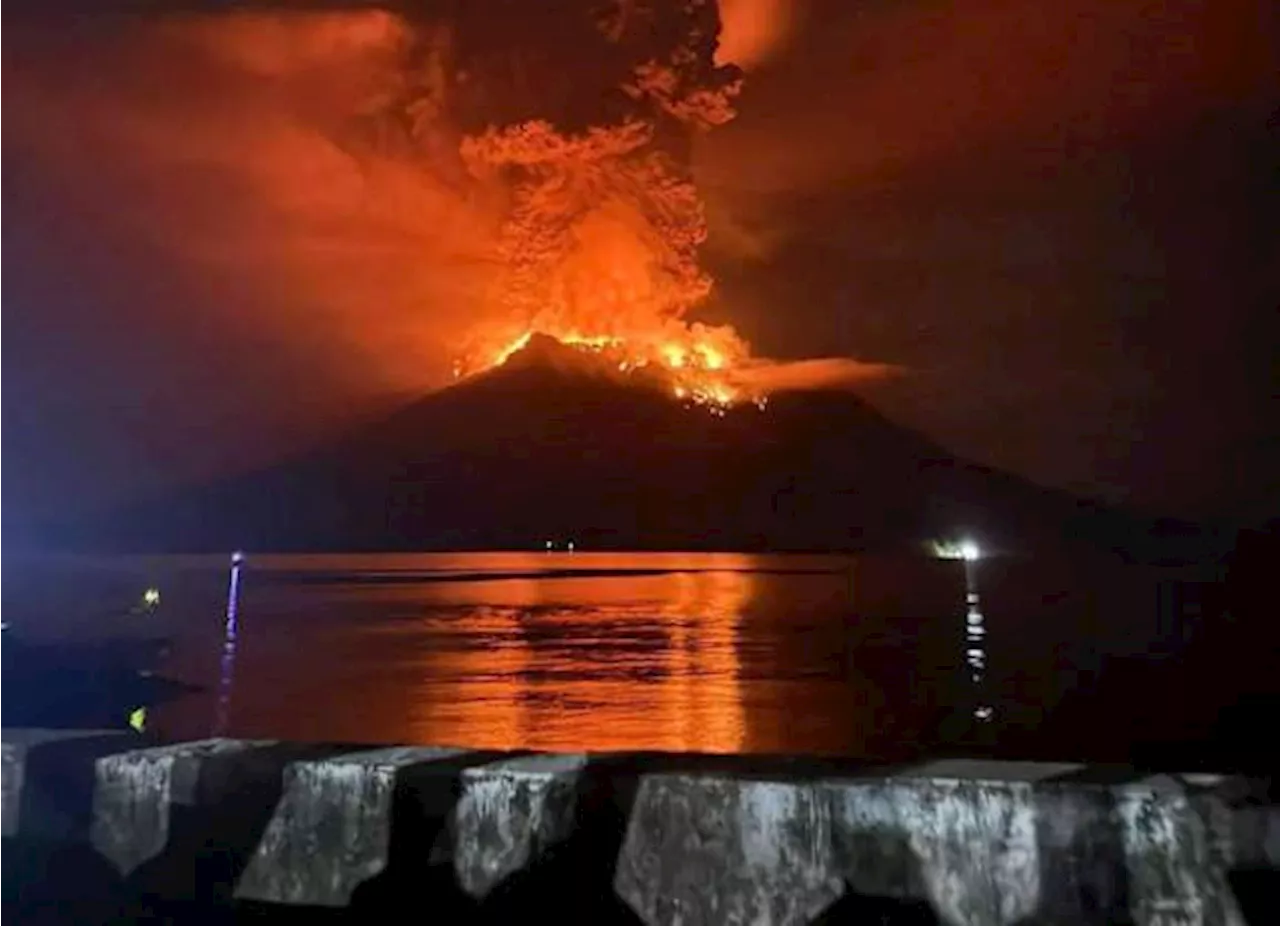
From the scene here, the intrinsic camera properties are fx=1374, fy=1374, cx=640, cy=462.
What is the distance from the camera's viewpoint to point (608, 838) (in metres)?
5.48

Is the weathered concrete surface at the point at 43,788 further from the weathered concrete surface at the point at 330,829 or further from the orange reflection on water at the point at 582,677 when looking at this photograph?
the orange reflection on water at the point at 582,677

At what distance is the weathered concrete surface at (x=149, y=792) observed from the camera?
5980 mm

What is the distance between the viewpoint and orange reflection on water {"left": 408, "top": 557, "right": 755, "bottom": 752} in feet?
130

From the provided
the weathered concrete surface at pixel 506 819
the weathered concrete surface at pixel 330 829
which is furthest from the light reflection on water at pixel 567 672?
the weathered concrete surface at pixel 506 819

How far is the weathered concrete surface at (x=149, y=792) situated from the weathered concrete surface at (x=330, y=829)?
1.09ft

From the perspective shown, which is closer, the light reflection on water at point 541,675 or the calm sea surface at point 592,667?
the light reflection on water at point 541,675

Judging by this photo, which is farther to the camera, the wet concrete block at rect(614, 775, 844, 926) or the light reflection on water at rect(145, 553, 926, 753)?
the light reflection on water at rect(145, 553, 926, 753)

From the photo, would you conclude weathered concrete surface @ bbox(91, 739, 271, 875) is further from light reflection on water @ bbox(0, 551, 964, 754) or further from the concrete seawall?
light reflection on water @ bbox(0, 551, 964, 754)

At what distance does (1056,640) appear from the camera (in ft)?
274

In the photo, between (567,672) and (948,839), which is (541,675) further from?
(948,839)

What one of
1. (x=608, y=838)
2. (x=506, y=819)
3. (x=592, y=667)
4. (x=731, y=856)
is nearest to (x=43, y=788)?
(x=506, y=819)

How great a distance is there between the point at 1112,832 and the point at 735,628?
89872mm

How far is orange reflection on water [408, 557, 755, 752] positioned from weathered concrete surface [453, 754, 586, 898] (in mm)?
23088

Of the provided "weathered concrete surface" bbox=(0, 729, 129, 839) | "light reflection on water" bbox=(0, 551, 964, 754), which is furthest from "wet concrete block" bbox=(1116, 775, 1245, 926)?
"light reflection on water" bbox=(0, 551, 964, 754)
